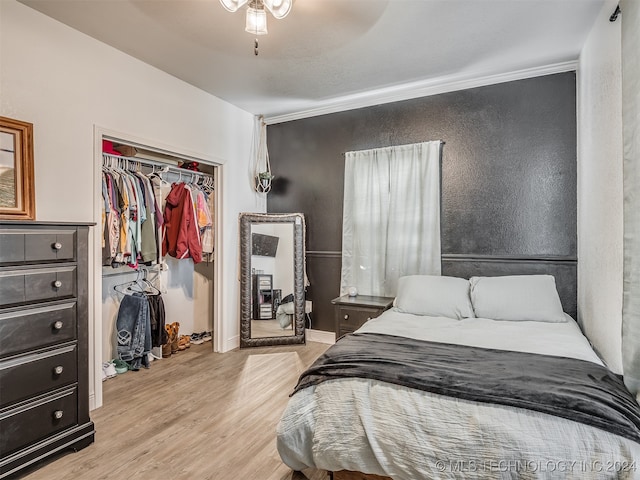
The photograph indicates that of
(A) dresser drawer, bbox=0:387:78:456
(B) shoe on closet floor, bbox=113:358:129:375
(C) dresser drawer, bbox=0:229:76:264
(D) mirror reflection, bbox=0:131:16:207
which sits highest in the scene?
(D) mirror reflection, bbox=0:131:16:207

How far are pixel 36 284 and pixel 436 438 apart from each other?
6.90ft

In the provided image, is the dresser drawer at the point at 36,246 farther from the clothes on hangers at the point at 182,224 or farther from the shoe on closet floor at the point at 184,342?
the shoe on closet floor at the point at 184,342

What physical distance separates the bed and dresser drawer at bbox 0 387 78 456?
1.25 metres

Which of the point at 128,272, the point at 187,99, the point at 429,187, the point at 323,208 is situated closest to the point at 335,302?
the point at 323,208

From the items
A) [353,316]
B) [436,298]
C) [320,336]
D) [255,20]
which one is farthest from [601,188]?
[320,336]

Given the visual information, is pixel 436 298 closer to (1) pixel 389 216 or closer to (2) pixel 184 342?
(1) pixel 389 216

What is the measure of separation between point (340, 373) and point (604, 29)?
A: 259 centimetres

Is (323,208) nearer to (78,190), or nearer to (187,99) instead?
(187,99)

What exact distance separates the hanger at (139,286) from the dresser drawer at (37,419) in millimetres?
1621

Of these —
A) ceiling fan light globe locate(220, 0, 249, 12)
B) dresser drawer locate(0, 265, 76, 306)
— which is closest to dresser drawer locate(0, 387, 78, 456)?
dresser drawer locate(0, 265, 76, 306)

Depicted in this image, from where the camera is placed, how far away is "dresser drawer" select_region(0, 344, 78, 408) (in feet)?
5.83

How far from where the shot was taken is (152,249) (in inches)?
130

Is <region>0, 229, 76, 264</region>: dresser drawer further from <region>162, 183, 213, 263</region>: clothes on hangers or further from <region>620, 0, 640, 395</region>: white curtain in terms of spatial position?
<region>620, 0, 640, 395</region>: white curtain

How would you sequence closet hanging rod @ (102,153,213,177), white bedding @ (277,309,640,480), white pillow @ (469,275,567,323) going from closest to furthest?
white bedding @ (277,309,640,480), white pillow @ (469,275,567,323), closet hanging rod @ (102,153,213,177)
